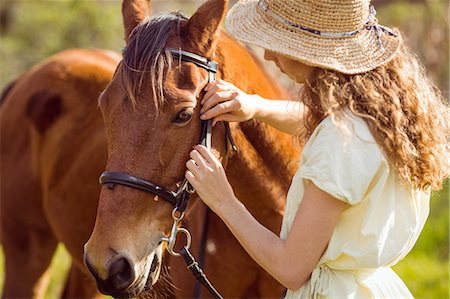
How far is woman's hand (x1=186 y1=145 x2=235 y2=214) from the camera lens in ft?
7.16

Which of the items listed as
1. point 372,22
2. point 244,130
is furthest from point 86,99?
point 372,22

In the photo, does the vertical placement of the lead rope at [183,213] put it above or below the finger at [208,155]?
below

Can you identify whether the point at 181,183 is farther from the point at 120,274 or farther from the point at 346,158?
the point at 346,158

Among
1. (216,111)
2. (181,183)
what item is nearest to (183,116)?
(216,111)

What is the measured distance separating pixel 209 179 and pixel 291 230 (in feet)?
1.01

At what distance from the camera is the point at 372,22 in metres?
2.24

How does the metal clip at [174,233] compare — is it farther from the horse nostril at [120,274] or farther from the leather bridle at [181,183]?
the horse nostril at [120,274]

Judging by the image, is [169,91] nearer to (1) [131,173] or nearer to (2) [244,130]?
(1) [131,173]

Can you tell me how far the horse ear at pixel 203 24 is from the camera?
2.49 metres

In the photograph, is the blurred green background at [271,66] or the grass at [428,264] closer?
the grass at [428,264]

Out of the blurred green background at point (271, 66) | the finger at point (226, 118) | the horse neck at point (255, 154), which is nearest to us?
the finger at point (226, 118)

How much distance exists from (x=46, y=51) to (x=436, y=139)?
959 centimetres

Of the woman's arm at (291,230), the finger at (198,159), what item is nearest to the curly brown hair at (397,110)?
the woman's arm at (291,230)

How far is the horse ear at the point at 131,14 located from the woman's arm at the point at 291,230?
0.66 meters
